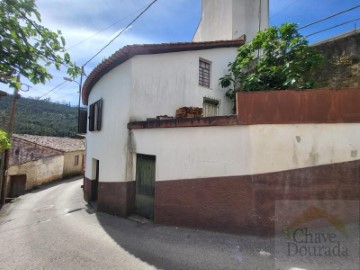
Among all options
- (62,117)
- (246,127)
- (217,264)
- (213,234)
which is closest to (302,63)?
(246,127)

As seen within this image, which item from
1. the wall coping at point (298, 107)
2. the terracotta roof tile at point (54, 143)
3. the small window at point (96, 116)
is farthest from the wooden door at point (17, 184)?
the wall coping at point (298, 107)

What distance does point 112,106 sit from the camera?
9.28m

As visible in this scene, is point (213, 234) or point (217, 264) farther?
point (213, 234)

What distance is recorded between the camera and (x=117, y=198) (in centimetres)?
836

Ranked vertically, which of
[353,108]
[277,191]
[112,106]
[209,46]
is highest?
[209,46]

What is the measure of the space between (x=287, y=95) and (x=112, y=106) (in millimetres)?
6388

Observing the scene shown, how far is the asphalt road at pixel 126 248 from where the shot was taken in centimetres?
474

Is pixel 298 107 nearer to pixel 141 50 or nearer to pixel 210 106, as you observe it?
pixel 141 50

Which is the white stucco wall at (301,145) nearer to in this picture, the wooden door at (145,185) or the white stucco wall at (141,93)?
the wooden door at (145,185)

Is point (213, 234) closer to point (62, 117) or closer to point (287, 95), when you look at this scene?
point (287, 95)

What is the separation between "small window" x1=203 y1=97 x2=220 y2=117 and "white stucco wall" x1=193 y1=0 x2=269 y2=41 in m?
4.87

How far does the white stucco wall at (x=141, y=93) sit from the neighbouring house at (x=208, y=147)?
0.04 m

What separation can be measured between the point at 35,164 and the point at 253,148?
20560 mm

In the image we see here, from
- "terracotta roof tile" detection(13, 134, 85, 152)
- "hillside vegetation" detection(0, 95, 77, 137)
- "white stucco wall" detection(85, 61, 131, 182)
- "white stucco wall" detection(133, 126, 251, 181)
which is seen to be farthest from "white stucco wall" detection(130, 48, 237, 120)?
"hillside vegetation" detection(0, 95, 77, 137)
